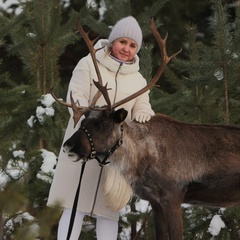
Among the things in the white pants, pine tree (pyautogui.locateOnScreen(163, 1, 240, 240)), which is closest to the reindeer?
the white pants

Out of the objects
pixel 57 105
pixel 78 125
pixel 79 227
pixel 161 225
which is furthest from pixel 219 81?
pixel 79 227

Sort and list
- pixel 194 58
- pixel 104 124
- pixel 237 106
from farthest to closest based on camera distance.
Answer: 1. pixel 194 58
2. pixel 237 106
3. pixel 104 124

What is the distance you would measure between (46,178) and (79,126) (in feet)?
3.85

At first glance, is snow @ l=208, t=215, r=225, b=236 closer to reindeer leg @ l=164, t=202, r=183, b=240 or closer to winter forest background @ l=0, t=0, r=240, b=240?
winter forest background @ l=0, t=0, r=240, b=240

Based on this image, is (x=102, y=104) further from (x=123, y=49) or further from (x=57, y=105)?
(x=57, y=105)

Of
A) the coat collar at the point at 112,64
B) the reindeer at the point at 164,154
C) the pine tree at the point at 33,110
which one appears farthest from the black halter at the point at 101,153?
the pine tree at the point at 33,110

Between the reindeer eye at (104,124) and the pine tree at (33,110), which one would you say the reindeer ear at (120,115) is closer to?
the reindeer eye at (104,124)

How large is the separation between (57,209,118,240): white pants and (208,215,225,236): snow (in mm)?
1297

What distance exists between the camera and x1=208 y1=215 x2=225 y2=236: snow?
17.3ft

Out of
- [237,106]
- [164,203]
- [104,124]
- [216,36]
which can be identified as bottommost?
[164,203]

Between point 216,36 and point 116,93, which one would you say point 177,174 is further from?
point 216,36

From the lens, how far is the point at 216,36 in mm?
5414

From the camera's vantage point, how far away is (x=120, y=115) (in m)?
3.94

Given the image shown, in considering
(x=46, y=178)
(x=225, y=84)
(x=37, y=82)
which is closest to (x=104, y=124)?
(x=46, y=178)
